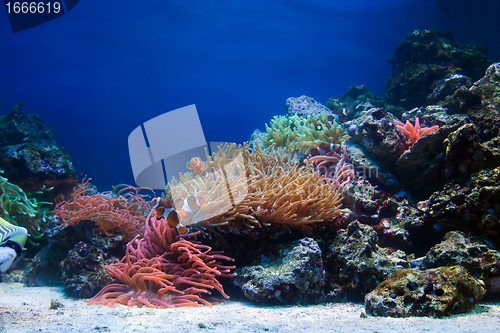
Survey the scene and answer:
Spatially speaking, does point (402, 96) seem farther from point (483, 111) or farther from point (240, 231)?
point (240, 231)

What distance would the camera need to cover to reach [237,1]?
930 inches

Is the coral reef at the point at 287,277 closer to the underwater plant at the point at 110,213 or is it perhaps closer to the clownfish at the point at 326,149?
the underwater plant at the point at 110,213

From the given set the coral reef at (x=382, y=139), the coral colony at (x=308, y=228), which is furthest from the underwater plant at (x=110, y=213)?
the coral reef at (x=382, y=139)

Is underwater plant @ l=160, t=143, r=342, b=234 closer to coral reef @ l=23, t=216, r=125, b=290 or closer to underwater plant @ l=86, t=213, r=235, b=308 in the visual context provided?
underwater plant @ l=86, t=213, r=235, b=308

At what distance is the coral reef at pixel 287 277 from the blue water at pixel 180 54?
911 inches

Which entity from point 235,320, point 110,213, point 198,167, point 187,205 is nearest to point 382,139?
point 198,167

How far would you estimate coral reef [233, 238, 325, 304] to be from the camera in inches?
76.1

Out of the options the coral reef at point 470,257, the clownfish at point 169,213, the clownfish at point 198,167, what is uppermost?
the clownfish at point 198,167

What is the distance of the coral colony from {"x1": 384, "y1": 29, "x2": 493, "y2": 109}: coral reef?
296 cm

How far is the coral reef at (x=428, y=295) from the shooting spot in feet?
4.98

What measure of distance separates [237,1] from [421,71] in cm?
2306

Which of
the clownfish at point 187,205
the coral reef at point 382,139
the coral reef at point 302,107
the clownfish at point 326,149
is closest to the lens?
the clownfish at point 187,205

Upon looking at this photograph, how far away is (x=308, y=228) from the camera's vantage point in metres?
2.32

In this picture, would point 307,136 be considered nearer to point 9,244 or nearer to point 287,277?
point 287,277
